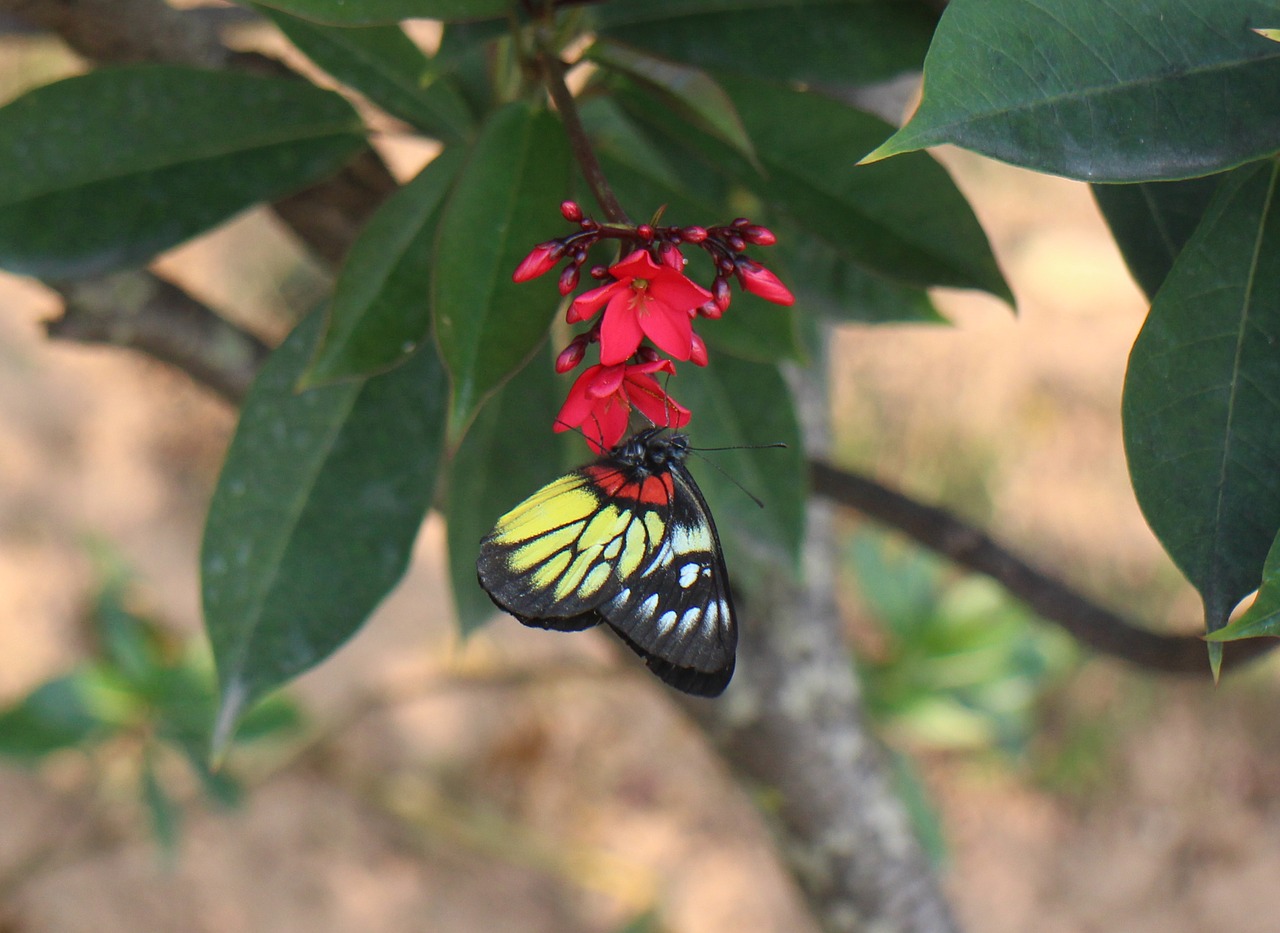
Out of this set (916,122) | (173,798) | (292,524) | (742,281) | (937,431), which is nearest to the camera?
(916,122)

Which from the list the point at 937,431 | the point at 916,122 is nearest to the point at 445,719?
the point at 937,431

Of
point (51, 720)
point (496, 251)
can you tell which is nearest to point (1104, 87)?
point (496, 251)

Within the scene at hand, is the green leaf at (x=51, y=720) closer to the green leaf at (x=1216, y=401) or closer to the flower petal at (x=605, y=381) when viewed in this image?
the flower petal at (x=605, y=381)

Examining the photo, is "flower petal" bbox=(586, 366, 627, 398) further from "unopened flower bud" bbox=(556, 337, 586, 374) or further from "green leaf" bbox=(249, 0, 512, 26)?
"green leaf" bbox=(249, 0, 512, 26)

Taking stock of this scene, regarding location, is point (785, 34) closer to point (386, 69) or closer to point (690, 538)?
point (386, 69)

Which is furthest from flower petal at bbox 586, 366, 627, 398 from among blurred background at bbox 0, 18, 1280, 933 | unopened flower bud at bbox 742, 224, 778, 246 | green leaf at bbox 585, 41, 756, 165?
blurred background at bbox 0, 18, 1280, 933

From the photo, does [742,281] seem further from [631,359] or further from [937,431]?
[937,431]
